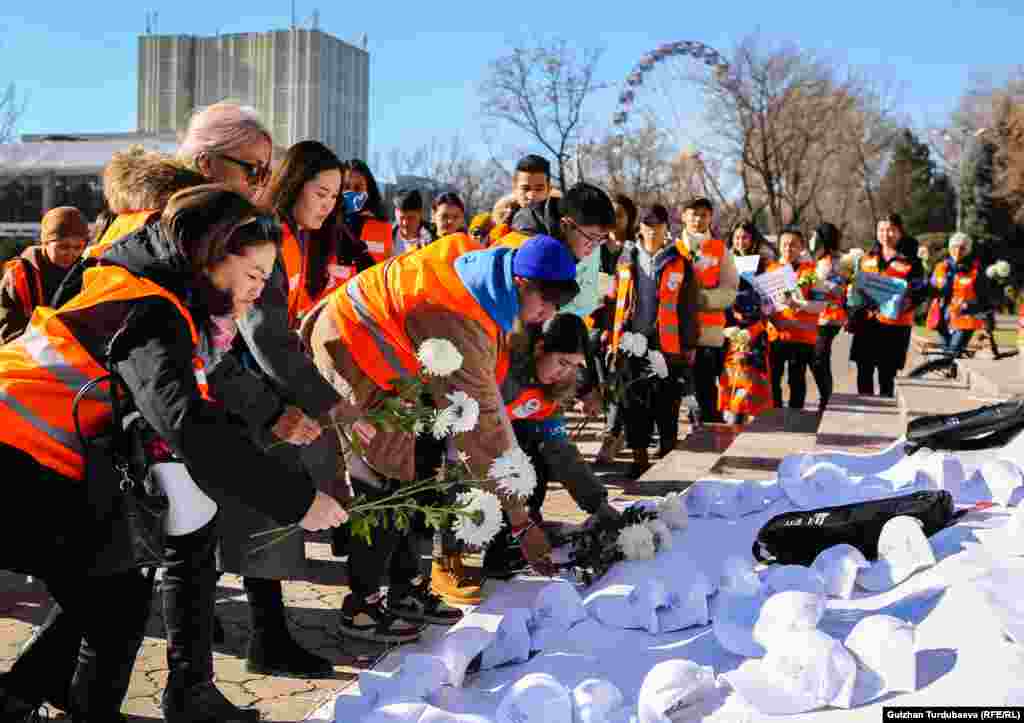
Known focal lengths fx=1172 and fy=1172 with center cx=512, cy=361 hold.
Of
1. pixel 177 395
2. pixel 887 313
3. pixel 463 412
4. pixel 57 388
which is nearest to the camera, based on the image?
pixel 177 395

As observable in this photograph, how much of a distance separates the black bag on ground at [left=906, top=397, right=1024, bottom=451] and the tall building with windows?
212ft

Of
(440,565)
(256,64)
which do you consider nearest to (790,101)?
(440,565)

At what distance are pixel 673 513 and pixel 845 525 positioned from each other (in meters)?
0.93

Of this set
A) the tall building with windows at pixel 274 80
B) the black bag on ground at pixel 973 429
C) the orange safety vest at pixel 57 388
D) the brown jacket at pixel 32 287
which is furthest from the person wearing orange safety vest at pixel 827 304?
the tall building with windows at pixel 274 80

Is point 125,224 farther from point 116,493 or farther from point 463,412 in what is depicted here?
point 463,412

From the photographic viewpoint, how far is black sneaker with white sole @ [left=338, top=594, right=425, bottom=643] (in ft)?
12.3

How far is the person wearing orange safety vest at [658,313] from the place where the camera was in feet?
24.3

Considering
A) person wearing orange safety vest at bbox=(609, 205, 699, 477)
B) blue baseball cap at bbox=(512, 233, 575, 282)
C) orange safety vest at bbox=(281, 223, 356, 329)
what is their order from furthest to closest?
person wearing orange safety vest at bbox=(609, 205, 699, 477) → orange safety vest at bbox=(281, 223, 356, 329) → blue baseball cap at bbox=(512, 233, 575, 282)

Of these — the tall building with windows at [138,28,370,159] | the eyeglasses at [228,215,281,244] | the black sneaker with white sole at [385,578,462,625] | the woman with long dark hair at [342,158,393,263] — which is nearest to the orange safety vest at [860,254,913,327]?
the woman with long dark hair at [342,158,393,263]

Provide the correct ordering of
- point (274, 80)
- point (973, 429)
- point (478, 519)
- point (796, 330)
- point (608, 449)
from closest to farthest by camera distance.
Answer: point (478, 519) → point (973, 429) → point (608, 449) → point (796, 330) → point (274, 80)

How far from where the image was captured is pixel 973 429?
5262mm

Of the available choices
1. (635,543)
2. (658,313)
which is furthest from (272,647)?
(658,313)

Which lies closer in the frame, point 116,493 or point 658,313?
point 116,493

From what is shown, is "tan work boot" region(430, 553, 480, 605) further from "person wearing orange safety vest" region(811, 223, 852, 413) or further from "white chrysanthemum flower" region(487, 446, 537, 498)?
"person wearing orange safety vest" region(811, 223, 852, 413)
